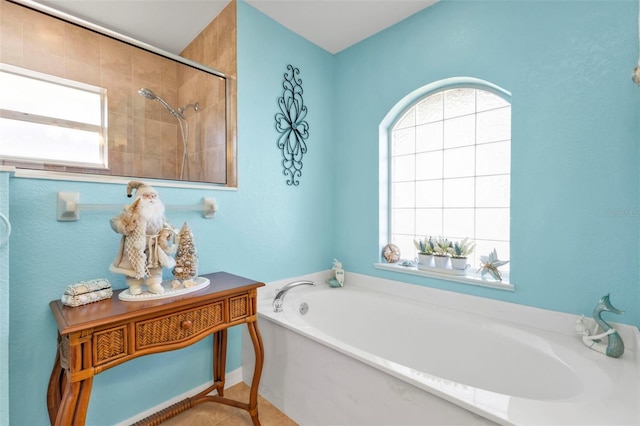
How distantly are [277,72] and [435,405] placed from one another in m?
2.23

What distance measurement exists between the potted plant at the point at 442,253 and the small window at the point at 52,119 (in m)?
2.41

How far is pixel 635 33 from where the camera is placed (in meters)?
1.29

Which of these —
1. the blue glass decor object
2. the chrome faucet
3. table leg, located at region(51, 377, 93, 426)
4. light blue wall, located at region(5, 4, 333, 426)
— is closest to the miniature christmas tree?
light blue wall, located at region(5, 4, 333, 426)

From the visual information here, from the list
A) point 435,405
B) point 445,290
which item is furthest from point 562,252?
point 435,405

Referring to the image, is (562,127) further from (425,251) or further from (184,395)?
(184,395)

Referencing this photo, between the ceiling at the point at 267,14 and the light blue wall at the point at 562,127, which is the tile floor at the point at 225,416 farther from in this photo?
the ceiling at the point at 267,14

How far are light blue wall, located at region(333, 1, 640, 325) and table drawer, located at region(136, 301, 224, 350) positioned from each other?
4.61 ft

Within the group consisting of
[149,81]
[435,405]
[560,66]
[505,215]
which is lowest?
[435,405]

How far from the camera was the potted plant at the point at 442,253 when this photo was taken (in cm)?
194

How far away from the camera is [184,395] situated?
5.65ft

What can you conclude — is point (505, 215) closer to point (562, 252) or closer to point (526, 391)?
point (562, 252)

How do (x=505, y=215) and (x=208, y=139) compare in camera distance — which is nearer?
(x=505, y=215)

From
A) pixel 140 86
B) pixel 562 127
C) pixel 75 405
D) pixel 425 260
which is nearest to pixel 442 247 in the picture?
pixel 425 260

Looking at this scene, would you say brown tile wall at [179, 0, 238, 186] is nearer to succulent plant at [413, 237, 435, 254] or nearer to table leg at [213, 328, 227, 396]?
table leg at [213, 328, 227, 396]
